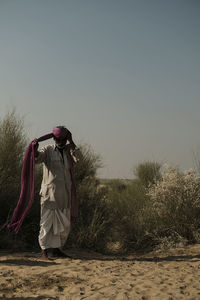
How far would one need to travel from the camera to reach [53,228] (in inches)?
244

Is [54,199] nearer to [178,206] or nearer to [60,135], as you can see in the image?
[60,135]

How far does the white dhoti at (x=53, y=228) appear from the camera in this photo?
20.2 ft

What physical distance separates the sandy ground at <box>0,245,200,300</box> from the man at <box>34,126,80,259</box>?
0.40 m

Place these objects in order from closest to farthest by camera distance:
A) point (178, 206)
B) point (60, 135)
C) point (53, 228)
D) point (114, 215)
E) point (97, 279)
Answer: point (97, 279)
point (53, 228)
point (60, 135)
point (178, 206)
point (114, 215)

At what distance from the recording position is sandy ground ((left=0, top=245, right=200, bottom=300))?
4.26m

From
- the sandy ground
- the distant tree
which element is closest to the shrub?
the sandy ground

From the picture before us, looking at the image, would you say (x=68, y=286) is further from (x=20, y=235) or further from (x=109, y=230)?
(x=109, y=230)

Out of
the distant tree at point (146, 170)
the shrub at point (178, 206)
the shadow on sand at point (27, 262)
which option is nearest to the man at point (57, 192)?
the shadow on sand at point (27, 262)

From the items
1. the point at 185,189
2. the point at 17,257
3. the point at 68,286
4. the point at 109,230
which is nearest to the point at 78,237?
the point at 109,230

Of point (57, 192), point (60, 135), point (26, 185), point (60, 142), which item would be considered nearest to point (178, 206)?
point (57, 192)

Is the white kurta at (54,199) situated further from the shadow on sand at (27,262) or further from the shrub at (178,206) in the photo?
the shrub at (178,206)

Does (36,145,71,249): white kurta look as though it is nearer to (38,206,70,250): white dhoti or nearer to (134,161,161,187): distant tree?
(38,206,70,250): white dhoti

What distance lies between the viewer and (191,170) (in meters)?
9.23

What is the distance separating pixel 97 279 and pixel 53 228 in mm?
1624
